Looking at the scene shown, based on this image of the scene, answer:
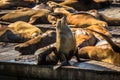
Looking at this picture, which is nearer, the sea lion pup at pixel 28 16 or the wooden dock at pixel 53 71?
the wooden dock at pixel 53 71

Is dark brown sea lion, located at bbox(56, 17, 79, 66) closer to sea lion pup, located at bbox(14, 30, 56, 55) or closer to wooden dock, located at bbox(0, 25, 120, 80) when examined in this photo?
wooden dock, located at bbox(0, 25, 120, 80)

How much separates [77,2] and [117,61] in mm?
7895

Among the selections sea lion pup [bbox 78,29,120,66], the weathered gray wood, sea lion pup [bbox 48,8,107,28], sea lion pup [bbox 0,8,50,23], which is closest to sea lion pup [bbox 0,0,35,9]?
sea lion pup [bbox 0,8,50,23]

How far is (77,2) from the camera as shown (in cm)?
1508

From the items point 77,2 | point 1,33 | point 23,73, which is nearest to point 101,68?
point 23,73

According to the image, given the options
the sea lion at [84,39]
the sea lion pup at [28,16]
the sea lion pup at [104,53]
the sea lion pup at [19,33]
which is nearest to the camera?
the sea lion pup at [104,53]

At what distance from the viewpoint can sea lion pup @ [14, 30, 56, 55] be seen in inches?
347

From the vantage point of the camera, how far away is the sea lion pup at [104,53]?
7.33m

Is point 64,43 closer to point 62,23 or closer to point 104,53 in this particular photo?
point 62,23

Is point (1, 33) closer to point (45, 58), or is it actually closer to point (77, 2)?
point (45, 58)

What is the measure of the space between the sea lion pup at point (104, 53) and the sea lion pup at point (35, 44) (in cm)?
113

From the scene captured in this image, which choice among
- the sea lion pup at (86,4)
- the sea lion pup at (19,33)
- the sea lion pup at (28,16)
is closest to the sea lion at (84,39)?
the sea lion pup at (19,33)

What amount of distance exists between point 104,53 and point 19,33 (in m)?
3.17

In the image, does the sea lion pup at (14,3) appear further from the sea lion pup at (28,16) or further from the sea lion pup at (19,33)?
the sea lion pup at (19,33)
